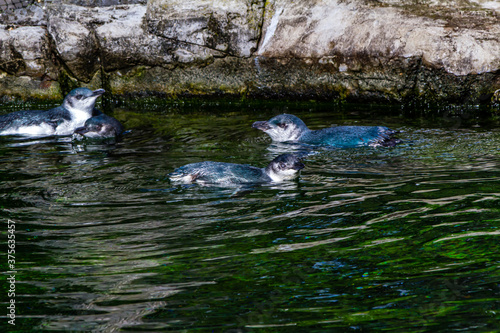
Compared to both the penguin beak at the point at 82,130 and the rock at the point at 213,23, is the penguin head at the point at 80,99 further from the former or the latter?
the rock at the point at 213,23

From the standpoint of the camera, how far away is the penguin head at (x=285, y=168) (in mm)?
5680

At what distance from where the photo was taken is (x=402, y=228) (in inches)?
167

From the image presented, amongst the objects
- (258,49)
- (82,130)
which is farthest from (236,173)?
(258,49)

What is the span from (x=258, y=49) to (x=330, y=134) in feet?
11.0

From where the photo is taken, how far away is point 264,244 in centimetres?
404

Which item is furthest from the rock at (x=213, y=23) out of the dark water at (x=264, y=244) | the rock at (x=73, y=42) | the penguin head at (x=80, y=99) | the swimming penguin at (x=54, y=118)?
the dark water at (x=264, y=244)

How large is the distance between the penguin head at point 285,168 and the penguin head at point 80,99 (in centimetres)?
450

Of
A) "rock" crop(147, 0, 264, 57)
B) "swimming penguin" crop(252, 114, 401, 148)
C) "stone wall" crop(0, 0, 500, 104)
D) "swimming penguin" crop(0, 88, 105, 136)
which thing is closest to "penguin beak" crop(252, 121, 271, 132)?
"swimming penguin" crop(252, 114, 401, 148)

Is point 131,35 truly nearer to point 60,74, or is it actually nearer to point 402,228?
point 60,74

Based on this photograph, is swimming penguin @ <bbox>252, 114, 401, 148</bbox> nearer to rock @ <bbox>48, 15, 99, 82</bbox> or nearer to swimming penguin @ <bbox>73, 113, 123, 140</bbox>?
swimming penguin @ <bbox>73, 113, 123, 140</bbox>

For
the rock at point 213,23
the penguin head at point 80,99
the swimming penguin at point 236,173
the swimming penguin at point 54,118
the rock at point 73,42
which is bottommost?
the swimming penguin at point 54,118

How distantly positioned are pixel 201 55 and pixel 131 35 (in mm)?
1313

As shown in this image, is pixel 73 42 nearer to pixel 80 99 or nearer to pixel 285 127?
pixel 80 99

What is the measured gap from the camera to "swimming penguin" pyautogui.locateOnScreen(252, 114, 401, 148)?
6.97 metres
